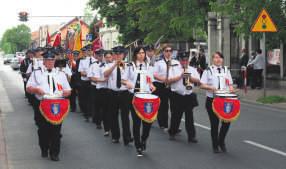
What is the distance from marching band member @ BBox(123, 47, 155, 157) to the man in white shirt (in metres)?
17.0

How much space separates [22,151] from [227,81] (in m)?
3.72

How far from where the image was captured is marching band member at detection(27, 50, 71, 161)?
9.62 m

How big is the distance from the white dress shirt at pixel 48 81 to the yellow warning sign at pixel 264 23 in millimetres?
11356

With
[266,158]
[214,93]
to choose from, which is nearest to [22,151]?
[214,93]

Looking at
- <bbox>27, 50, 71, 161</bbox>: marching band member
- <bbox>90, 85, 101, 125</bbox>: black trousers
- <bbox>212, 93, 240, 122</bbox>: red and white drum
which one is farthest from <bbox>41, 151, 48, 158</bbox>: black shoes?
<bbox>90, 85, 101, 125</bbox>: black trousers

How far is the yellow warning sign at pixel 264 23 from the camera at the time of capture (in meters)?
19.8

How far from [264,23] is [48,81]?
38.4 ft

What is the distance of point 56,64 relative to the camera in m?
10.7

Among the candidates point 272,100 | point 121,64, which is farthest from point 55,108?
point 272,100

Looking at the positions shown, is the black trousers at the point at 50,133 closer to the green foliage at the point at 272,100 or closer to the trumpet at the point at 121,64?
the trumpet at the point at 121,64

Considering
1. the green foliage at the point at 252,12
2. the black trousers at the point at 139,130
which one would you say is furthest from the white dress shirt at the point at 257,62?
the black trousers at the point at 139,130

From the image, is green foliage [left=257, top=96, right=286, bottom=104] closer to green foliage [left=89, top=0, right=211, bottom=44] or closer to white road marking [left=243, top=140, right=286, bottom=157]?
white road marking [left=243, top=140, right=286, bottom=157]

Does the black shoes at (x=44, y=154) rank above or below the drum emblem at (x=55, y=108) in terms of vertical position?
below

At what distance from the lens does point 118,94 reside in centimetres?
1130
